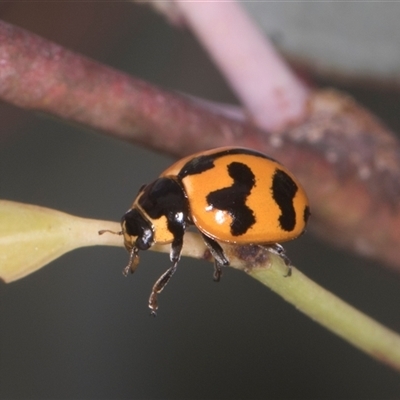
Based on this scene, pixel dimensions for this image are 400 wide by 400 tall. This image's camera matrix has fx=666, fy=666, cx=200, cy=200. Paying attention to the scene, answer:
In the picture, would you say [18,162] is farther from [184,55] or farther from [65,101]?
[65,101]

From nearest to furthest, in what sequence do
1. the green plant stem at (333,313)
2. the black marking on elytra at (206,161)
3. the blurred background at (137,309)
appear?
the green plant stem at (333,313), the black marking on elytra at (206,161), the blurred background at (137,309)

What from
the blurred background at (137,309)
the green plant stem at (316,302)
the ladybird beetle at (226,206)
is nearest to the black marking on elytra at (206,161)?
the ladybird beetle at (226,206)

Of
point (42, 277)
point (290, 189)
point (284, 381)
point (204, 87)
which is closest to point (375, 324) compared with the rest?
point (290, 189)

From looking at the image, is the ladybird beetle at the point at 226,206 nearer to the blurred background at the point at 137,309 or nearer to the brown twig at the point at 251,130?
the brown twig at the point at 251,130

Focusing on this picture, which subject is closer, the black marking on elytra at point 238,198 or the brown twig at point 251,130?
the brown twig at point 251,130

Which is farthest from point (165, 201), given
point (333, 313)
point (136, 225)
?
point (333, 313)

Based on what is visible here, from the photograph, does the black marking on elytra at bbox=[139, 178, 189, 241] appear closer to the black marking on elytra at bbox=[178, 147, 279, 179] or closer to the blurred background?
the black marking on elytra at bbox=[178, 147, 279, 179]

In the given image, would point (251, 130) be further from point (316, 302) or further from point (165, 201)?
point (316, 302)

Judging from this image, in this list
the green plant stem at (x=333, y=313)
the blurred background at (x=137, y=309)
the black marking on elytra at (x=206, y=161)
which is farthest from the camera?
the blurred background at (x=137, y=309)
